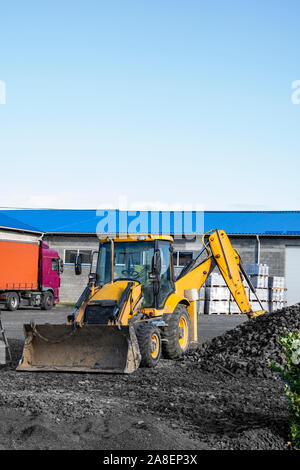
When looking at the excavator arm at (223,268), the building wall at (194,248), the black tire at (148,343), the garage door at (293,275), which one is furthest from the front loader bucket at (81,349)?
the garage door at (293,275)

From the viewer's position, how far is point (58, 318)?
25047 mm

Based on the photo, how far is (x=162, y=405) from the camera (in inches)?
350

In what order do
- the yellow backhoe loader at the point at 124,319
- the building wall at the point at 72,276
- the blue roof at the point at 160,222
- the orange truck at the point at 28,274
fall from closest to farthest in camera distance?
the yellow backhoe loader at the point at 124,319
the orange truck at the point at 28,274
the blue roof at the point at 160,222
the building wall at the point at 72,276

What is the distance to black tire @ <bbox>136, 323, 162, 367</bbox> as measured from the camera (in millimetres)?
11805

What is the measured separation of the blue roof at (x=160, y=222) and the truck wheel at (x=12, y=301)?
270 inches

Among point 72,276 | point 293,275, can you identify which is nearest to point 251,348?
point 293,275

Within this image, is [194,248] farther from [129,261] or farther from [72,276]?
[129,261]

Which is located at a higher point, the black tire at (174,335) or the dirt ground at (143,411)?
the black tire at (174,335)

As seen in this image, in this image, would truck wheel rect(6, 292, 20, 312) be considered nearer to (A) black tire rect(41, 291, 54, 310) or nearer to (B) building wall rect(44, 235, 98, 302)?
(A) black tire rect(41, 291, 54, 310)

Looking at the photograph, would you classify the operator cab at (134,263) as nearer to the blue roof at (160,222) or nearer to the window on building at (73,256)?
the blue roof at (160,222)

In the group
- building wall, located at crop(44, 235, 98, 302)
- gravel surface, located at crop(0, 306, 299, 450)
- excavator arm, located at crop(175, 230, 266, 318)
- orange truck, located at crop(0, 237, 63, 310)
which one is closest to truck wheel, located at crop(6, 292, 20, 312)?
orange truck, located at crop(0, 237, 63, 310)

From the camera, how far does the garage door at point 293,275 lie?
3189cm

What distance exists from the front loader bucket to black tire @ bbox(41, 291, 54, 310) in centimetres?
1859

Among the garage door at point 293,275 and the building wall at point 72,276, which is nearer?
the garage door at point 293,275
